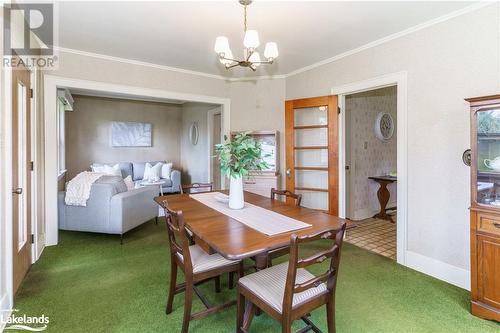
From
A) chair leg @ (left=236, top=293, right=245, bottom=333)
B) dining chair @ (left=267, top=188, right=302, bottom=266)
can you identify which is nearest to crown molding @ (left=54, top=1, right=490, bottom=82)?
dining chair @ (left=267, top=188, right=302, bottom=266)

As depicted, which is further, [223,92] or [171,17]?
A: [223,92]

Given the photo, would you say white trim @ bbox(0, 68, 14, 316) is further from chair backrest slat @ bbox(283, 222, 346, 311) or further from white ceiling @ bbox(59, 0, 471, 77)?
chair backrest slat @ bbox(283, 222, 346, 311)

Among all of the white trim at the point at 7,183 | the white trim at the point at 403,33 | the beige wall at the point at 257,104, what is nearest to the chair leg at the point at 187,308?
the white trim at the point at 7,183

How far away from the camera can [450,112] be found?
2.52 m

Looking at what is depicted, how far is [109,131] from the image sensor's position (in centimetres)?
711

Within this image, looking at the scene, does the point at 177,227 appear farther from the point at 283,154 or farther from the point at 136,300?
the point at 283,154

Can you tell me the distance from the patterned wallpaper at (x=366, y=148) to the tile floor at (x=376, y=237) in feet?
1.26

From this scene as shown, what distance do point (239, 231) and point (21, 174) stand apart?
7.80ft

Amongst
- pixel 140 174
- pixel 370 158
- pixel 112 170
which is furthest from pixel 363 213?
pixel 112 170

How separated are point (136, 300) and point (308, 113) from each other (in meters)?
3.14

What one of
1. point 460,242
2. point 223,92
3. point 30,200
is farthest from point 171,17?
point 460,242

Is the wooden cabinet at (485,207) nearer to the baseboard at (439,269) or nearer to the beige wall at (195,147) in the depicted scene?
the baseboard at (439,269)

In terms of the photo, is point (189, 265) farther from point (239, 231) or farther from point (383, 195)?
point (383, 195)

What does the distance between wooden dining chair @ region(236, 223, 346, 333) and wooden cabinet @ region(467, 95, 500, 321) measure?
1.27m
